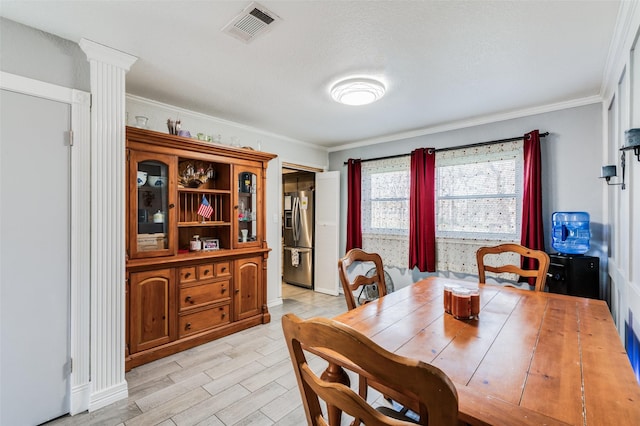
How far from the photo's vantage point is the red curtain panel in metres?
3.85

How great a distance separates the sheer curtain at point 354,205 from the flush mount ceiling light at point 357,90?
1951 mm

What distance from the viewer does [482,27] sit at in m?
1.80

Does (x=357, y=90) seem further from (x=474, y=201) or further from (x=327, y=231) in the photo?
(x=327, y=231)

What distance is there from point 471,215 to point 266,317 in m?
2.83

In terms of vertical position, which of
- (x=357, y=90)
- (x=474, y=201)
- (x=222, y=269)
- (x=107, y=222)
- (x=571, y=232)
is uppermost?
(x=357, y=90)

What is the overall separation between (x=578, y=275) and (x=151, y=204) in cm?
396

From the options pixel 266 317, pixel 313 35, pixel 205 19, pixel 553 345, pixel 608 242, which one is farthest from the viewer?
pixel 266 317

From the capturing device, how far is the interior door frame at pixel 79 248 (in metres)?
1.93

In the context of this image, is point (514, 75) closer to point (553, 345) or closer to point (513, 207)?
point (513, 207)

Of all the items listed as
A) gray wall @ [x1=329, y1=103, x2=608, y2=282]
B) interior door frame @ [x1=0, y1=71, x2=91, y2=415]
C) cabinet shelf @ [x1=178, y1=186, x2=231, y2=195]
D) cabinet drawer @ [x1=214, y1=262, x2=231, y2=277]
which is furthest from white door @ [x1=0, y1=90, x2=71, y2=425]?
gray wall @ [x1=329, y1=103, x2=608, y2=282]

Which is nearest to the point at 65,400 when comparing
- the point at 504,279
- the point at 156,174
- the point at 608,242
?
the point at 156,174

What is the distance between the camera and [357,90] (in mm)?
2553

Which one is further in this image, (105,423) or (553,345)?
(105,423)

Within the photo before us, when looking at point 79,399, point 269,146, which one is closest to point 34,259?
point 79,399
